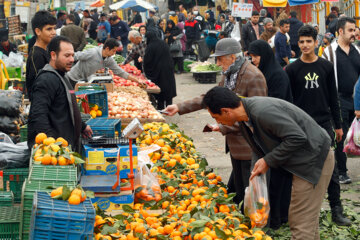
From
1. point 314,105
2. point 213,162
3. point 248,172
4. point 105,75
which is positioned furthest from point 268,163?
point 105,75

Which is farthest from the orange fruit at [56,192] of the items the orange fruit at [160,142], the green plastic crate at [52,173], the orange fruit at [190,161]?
the orange fruit at [160,142]

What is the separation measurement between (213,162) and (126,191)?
4229 mm

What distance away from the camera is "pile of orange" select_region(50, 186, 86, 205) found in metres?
3.30

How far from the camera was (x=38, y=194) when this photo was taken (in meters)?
3.31

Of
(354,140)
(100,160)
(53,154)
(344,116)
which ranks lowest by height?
(354,140)

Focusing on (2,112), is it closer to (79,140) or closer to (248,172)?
(79,140)

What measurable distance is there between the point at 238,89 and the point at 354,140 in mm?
1959

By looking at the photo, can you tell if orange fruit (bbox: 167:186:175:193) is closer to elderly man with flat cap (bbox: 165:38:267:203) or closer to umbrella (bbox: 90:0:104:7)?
elderly man with flat cap (bbox: 165:38:267:203)

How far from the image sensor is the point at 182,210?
4.83 meters

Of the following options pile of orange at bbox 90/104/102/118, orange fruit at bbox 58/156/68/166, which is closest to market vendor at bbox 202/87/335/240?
orange fruit at bbox 58/156/68/166

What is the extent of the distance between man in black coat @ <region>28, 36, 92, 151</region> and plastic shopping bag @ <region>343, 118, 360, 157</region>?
326cm

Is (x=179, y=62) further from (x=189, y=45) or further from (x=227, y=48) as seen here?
(x=227, y=48)

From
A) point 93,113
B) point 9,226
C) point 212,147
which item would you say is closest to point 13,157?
point 9,226

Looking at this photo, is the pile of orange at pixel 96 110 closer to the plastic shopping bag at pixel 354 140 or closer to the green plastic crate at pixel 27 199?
the plastic shopping bag at pixel 354 140
